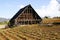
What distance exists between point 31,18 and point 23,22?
2.91m

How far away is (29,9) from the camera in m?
54.3

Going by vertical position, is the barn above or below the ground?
above

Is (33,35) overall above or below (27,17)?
below

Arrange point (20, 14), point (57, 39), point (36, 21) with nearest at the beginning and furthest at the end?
1. point (57, 39)
2. point (20, 14)
3. point (36, 21)

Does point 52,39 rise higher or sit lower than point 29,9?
lower

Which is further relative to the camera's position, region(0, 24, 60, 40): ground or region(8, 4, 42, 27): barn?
region(8, 4, 42, 27): barn

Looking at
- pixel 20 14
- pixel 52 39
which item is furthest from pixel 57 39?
pixel 20 14

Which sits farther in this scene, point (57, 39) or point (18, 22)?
point (18, 22)

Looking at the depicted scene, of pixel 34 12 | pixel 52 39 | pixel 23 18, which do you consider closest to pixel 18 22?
pixel 23 18

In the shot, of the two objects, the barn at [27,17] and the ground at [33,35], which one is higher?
the barn at [27,17]

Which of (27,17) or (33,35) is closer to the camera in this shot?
(33,35)

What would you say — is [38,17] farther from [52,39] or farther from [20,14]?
[52,39]

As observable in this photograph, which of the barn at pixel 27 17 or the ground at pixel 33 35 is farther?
the barn at pixel 27 17

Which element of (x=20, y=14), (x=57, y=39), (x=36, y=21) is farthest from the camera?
(x=36, y=21)
